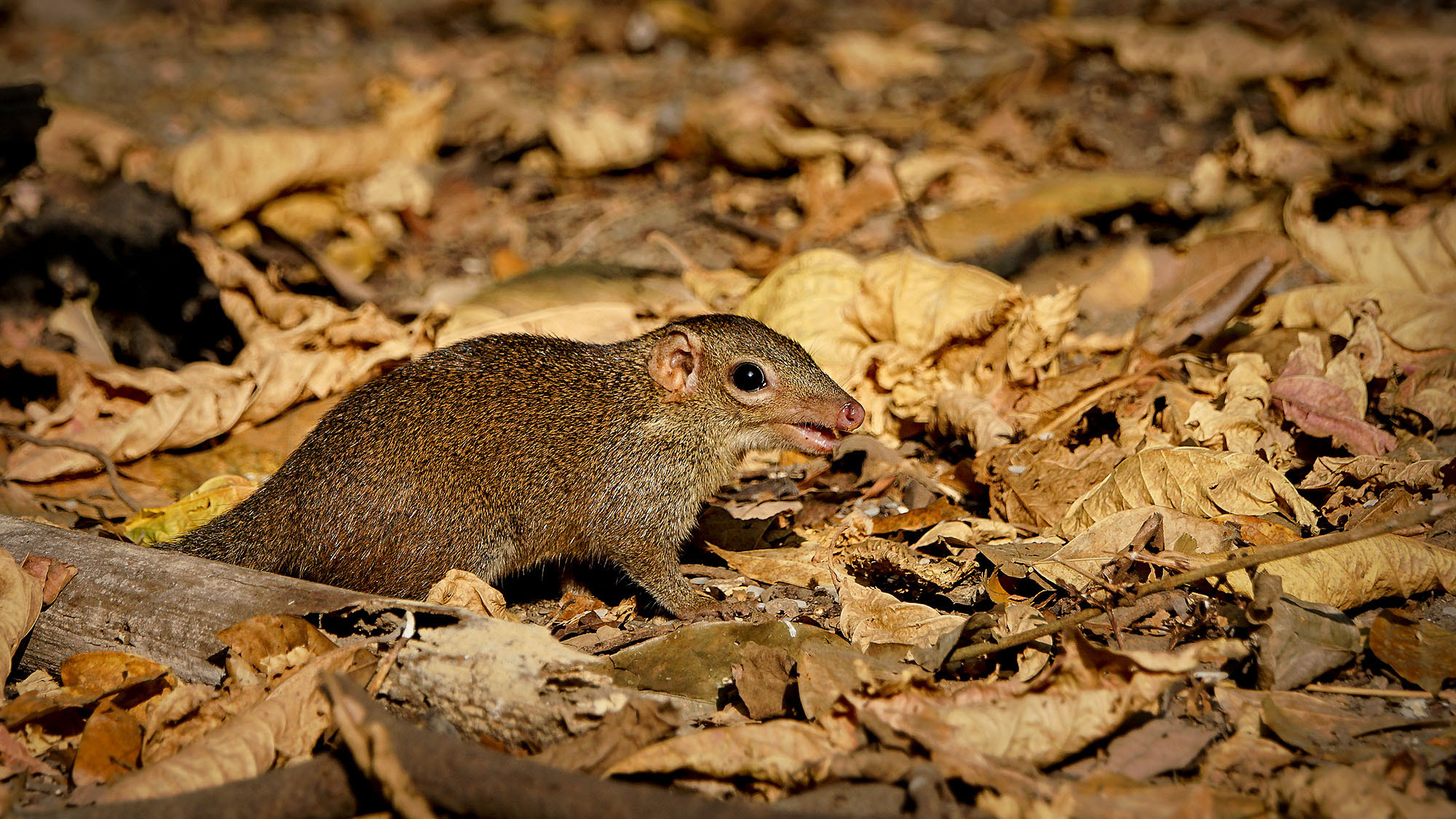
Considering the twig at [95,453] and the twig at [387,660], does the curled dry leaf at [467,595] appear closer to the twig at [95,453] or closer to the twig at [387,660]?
the twig at [387,660]

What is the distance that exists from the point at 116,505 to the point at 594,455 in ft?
7.97

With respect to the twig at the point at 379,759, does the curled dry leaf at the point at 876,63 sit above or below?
above

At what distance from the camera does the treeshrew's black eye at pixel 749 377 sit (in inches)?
172

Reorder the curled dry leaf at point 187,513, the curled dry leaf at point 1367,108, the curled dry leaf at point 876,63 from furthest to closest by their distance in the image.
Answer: the curled dry leaf at point 876,63, the curled dry leaf at point 1367,108, the curled dry leaf at point 187,513

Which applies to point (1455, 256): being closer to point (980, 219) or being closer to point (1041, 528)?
point (980, 219)

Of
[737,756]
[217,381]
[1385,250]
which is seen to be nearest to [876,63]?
[1385,250]

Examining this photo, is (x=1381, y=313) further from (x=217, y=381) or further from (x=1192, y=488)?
(x=217, y=381)

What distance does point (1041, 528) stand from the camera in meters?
4.19

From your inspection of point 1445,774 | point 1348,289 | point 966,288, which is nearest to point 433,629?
point 1445,774

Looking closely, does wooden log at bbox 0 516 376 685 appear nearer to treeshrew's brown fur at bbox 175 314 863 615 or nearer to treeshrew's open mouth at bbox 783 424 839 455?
treeshrew's brown fur at bbox 175 314 863 615

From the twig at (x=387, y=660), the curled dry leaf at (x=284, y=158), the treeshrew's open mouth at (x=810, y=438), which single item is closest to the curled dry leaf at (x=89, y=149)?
the curled dry leaf at (x=284, y=158)

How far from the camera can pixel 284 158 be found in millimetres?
7930

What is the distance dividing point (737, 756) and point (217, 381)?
3840 millimetres

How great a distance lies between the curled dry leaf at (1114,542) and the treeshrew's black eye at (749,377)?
1.34m
